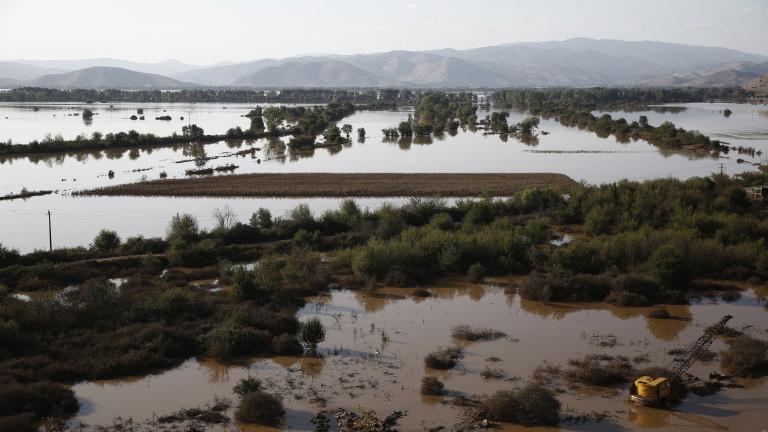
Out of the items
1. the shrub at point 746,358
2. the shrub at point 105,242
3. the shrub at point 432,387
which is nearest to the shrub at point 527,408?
the shrub at point 432,387

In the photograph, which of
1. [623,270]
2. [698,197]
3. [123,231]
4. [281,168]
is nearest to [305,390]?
[623,270]

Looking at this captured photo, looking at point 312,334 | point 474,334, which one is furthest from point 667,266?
point 312,334

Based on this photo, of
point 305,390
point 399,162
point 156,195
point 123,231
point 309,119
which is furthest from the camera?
point 309,119

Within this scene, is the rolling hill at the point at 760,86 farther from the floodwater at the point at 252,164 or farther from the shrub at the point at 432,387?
the shrub at the point at 432,387

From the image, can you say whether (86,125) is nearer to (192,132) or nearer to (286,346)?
(192,132)

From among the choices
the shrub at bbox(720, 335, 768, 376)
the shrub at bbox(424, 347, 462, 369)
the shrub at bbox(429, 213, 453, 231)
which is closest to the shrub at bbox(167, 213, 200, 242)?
the shrub at bbox(429, 213, 453, 231)

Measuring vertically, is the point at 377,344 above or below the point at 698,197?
below

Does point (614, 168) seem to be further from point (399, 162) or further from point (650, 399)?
point (650, 399)
